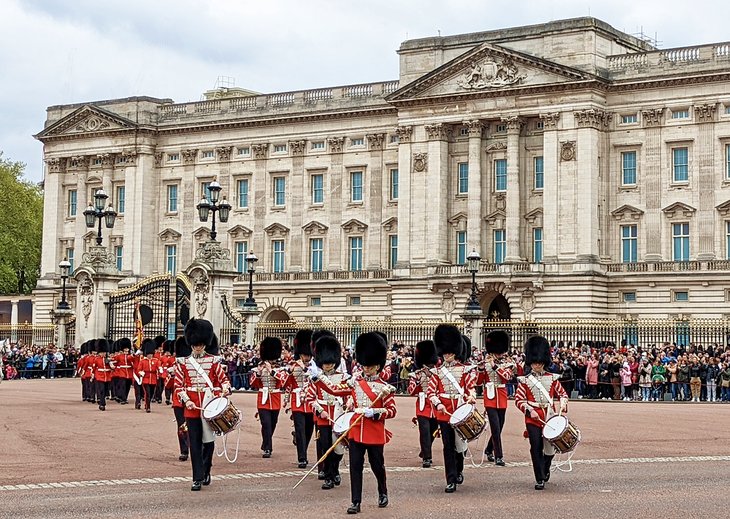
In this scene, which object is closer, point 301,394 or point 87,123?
point 301,394

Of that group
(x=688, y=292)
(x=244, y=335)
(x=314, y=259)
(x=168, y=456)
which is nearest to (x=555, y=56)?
(x=688, y=292)

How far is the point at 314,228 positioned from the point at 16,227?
2756cm

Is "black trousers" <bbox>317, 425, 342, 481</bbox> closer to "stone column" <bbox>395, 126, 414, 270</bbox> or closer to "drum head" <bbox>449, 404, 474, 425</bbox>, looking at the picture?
"drum head" <bbox>449, 404, 474, 425</bbox>

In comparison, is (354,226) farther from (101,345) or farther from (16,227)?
(101,345)

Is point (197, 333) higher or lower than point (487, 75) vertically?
lower

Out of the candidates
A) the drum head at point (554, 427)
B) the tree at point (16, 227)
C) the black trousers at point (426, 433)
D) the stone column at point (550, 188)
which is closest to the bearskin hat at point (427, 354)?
the black trousers at point (426, 433)

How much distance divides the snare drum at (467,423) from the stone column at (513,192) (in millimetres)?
42825

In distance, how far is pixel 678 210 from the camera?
5684cm

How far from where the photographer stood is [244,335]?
4203 centimetres

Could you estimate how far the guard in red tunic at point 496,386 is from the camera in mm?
19250

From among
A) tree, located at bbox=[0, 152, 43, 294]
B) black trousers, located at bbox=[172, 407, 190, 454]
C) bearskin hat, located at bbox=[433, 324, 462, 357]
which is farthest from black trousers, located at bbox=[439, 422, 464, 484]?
tree, located at bbox=[0, 152, 43, 294]

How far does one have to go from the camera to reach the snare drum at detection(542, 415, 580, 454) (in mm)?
16183

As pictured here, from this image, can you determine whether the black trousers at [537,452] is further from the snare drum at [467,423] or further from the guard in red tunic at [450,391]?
the guard in red tunic at [450,391]

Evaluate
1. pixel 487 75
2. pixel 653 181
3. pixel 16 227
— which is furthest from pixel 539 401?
pixel 16 227
